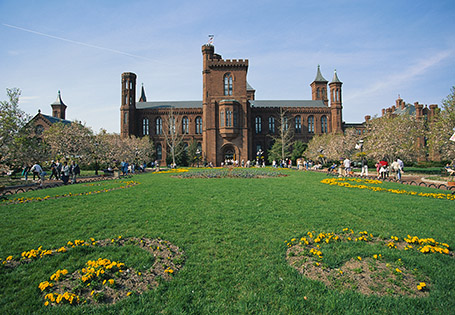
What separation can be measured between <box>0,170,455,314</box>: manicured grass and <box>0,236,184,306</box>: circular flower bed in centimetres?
15

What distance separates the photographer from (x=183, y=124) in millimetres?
56875

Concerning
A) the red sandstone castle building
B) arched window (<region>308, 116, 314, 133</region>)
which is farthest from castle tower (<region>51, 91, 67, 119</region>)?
arched window (<region>308, 116, 314, 133</region>)

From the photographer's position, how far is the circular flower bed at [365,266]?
389 centimetres

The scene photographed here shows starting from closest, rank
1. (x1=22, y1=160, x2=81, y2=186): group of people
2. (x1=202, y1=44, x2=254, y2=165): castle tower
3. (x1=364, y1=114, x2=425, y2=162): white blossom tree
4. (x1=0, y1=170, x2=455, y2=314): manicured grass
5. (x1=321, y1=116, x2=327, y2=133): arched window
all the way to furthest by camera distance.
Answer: (x1=0, y1=170, x2=455, y2=314): manicured grass, (x1=22, y1=160, x2=81, y2=186): group of people, (x1=364, y1=114, x2=425, y2=162): white blossom tree, (x1=202, y1=44, x2=254, y2=165): castle tower, (x1=321, y1=116, x2=327, y2=133): arched window

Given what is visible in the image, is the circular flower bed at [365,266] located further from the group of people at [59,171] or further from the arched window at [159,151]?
→ the arched window at [159,151]

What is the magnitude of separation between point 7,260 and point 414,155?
Answer: 111 feet

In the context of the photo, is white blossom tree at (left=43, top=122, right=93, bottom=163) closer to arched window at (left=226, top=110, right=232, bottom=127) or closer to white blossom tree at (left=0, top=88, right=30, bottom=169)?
white blossom tree at (left=0, top=88, right=30, bottom=169)

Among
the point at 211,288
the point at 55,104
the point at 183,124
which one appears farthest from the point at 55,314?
the point at 55,104

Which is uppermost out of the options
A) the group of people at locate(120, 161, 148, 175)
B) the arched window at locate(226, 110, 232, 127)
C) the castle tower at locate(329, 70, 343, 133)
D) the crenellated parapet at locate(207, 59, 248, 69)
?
the crenellated parapet at locate(207, 59, 248, 69)

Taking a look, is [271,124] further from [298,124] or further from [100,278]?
[100,278]

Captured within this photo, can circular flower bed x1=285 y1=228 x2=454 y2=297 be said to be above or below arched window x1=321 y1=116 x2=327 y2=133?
below

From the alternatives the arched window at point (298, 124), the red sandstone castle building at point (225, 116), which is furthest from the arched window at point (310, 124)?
the arched window at point (298, 124)

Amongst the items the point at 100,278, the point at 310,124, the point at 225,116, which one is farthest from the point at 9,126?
the point at 310,124

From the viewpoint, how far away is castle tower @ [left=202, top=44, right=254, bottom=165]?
45.6 metres
